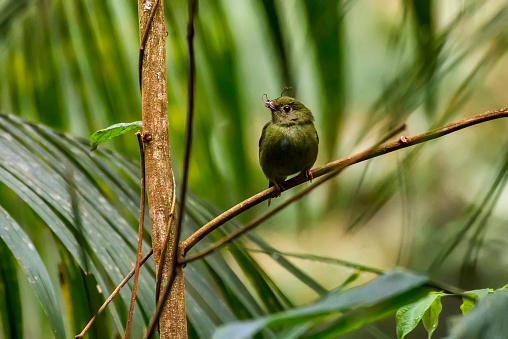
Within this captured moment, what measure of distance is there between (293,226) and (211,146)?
11.4 feet

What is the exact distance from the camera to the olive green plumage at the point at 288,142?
10.2 ft

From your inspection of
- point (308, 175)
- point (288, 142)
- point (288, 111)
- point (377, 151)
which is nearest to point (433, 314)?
point (377, 151)

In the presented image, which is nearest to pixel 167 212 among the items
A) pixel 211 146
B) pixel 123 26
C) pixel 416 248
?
pixel 211 146

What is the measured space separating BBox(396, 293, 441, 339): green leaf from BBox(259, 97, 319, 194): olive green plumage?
5.74 feet

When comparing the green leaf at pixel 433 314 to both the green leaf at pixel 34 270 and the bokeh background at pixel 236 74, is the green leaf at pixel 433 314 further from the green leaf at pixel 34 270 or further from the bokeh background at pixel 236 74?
the green leaf at pixel 34 270

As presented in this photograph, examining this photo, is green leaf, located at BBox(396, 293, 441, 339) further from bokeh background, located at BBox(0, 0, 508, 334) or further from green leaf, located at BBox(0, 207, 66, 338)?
green leaf, located at BBox(0, 207, 66, 338)

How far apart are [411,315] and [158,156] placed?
602mm

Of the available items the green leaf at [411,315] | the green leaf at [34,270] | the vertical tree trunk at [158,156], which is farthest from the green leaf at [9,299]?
the green leaf at [411,315]

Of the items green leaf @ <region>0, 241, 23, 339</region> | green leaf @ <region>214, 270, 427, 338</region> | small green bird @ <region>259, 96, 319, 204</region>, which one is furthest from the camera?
small green bird @ <region>259, 96, 319, 204</region>

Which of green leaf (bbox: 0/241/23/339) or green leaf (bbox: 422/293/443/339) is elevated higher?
green leaf (bbox: 0/241/23/339)

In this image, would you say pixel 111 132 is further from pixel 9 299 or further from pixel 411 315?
pixel 411 315

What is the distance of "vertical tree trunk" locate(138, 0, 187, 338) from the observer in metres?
1.22

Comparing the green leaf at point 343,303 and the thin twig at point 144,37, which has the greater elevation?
the thin twig at point 144,37

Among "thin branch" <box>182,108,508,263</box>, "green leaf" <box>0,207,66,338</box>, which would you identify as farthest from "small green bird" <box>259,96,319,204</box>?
"green leaf" <box>0,207,66,338</box>
